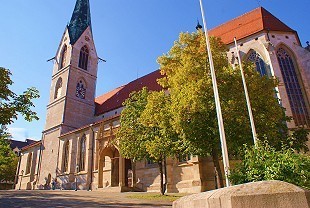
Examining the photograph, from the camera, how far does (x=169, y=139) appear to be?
1641cm

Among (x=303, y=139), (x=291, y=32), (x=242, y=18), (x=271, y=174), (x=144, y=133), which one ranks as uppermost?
(x=242, y=18)

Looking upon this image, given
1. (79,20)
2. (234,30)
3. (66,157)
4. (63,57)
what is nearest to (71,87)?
(63,57)

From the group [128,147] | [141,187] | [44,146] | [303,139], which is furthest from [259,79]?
[44,146]

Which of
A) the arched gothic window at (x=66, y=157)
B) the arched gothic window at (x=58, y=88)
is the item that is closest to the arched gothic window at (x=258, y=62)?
the arched gothic window at (x=66, y=157)

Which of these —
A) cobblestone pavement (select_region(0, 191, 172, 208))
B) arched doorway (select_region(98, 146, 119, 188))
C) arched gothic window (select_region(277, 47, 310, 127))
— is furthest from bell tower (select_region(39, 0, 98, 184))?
arched gothic window (select_region(277, 47, 310, 127))

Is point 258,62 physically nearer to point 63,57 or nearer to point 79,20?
point 63,57

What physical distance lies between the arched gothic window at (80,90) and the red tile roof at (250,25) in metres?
24.2

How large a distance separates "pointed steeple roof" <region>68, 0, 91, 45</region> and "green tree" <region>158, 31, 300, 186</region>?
3725 cm

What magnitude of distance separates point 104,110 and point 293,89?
28.1 metres

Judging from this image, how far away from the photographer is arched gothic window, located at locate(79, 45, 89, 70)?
4679 centimetres

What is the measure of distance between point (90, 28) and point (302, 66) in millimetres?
39040

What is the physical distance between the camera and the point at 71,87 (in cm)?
4297

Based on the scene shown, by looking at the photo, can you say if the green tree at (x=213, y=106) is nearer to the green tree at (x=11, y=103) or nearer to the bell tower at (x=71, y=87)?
the green tree at (x=11, y=103)

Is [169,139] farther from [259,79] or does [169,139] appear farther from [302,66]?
[302,66]
